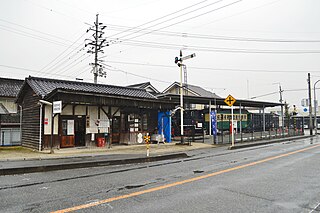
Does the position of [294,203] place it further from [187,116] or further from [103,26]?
[103,26]

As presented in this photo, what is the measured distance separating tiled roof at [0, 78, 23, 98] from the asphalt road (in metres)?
18.8

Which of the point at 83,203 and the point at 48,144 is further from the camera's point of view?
the point at 48,144

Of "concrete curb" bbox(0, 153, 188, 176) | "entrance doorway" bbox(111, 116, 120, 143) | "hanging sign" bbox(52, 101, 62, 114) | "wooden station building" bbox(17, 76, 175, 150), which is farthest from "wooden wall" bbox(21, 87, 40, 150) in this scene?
"concrete curb" bbox(0, 153, 188, 176)

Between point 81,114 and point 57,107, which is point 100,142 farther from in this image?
point 57,107

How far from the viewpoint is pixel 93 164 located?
10.7m

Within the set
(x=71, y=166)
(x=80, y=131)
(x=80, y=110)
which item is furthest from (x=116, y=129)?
(x=71, y=166)

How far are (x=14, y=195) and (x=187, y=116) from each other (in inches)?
1067

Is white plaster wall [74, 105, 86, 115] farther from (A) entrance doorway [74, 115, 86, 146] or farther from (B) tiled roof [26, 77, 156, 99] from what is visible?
(B) tiled roof [26, 77, 156, 99]

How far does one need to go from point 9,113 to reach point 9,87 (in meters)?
9.44

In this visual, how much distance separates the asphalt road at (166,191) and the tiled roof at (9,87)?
61.8 feet

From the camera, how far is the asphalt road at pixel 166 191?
5.05 m

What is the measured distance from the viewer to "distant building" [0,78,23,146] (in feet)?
63.0

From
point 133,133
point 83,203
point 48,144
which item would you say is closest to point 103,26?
point 133,133

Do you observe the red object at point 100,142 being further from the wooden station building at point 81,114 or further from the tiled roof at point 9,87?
the tiled roof at point 9,87
